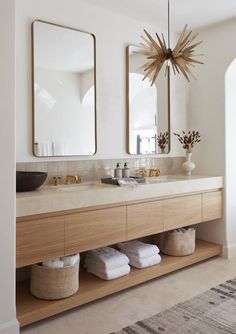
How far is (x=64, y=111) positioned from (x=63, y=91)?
0.59 feet

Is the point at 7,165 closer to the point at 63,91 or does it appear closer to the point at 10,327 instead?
the point at 10,327

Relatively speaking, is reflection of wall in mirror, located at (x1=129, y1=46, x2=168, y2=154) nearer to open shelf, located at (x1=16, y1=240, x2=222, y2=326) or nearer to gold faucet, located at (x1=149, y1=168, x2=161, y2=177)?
gold faucet, located at (x1=149, y1=168, x2=161, y2=177)

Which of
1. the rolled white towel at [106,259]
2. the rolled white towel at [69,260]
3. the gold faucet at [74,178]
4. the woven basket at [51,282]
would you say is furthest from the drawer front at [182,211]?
the woven basket at [51,282]

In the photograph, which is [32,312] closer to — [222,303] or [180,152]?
[222,303]

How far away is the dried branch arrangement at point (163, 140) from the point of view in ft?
12.6

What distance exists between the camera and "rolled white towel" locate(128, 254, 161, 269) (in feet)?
10.1

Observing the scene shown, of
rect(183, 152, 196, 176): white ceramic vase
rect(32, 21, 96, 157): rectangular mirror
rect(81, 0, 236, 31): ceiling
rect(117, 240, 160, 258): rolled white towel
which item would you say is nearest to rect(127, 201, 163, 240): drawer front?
rect(117, 240, 160, 258): rolled white towel

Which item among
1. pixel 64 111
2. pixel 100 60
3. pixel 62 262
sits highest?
pixel 100 60

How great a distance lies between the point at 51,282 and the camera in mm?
2465

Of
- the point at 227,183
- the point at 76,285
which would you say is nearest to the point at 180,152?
the point at 227,183

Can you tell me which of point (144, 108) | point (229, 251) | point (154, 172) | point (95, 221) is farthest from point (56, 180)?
point (229, 251)

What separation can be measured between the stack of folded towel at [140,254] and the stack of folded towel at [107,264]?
15cm

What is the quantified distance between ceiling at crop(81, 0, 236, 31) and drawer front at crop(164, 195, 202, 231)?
181 cm

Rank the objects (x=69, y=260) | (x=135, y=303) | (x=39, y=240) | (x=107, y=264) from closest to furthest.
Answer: (x=39, y=240), (x=69, y=260), (x=135, y=303), (x=107, y=264)
